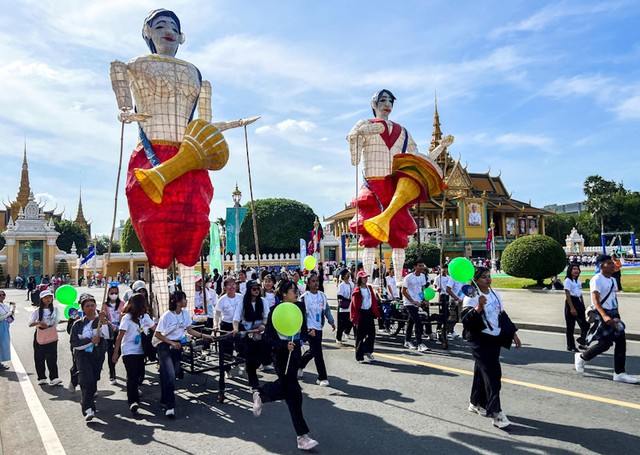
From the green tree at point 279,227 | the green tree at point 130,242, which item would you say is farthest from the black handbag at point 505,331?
the green tree at point 130,242

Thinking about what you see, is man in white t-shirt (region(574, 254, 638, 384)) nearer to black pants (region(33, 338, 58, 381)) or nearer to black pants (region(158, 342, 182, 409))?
black pants (region(158, 342, 182, 409))

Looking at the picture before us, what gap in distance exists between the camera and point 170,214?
8203mm

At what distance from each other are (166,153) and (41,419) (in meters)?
4.54

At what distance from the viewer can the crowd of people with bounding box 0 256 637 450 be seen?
16.5 ft

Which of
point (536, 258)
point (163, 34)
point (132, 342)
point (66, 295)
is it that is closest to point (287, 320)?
point (132, 342)

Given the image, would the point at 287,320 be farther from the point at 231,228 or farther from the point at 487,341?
the point at 231,228

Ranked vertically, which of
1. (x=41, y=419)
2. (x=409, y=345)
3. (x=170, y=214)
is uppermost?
(x=170, y=214)

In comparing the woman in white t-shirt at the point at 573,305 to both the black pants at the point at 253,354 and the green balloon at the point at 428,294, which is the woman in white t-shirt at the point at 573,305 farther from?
the black pants at the point at 253,354

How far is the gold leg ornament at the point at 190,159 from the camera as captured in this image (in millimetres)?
7793

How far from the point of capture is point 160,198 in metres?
7.89

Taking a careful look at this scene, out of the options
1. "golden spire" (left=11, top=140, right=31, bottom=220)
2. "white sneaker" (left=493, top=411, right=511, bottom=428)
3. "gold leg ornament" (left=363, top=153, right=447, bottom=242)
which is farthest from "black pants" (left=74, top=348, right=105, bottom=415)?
"golden spire" (left=11, top=140, right=31, bottom=220)

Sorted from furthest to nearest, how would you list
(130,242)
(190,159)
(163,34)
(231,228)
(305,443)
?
1. (130,242)
2. (231,228)
3. (163,34)
4. (190,159)
5. (305,443)

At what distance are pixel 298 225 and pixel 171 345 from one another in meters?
46.8

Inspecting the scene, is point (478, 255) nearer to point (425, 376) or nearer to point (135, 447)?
point (425, 376)
